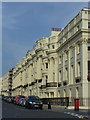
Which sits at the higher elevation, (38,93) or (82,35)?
(82,35)

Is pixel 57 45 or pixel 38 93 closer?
pixel 57 45

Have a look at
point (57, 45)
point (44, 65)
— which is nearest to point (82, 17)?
point (57, 45)

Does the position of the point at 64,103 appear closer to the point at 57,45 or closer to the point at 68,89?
the point at 68,89

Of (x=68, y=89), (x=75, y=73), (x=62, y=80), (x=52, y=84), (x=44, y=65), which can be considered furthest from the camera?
(x=44, y=65)

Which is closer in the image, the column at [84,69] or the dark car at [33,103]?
the dark car at [33,103]

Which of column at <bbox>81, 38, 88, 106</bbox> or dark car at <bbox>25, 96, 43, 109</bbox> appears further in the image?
column at <bbox>81, 38, 88, 106</bbox>

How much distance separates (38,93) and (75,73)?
26.8 m

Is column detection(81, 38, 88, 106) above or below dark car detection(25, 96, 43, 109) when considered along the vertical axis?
above

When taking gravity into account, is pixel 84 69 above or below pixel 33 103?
above

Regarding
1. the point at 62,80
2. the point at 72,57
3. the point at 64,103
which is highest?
the point at 72,57

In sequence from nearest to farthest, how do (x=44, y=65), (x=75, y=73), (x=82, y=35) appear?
(x=82, y=35) → (x=75, y=73) → (x=44, y=65)

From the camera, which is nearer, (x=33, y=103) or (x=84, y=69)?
(x=33, y=103)

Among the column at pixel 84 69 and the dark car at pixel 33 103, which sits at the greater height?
the column at pixel 84 69

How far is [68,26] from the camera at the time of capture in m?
50.8
